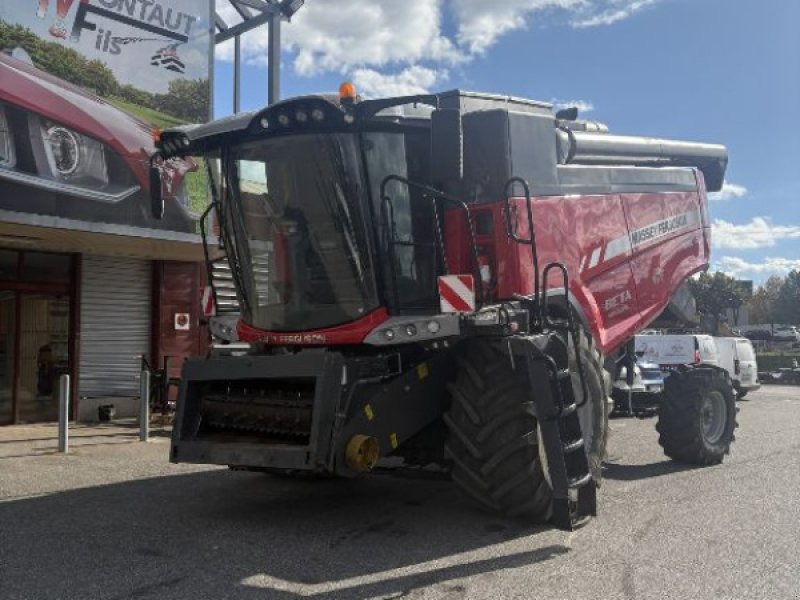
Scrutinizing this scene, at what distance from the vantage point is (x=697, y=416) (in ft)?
29.3

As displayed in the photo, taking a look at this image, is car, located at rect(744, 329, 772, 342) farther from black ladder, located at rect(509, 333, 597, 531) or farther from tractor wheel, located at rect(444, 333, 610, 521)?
tractor wheel, located at rect(444, 333, 610, 521)

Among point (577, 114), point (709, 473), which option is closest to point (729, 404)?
point (709, 473)

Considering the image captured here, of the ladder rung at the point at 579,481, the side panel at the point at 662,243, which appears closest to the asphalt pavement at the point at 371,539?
the ladder rung at the point at 579,481

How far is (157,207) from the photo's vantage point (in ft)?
23.0

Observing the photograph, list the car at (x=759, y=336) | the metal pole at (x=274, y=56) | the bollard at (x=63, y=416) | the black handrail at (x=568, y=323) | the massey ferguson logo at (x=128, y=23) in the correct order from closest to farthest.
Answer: the black handrail at (x=568, y=323)
the bollard at (x=63, y=416)
the massey ferguson logo at (x=128, y=23)
the metal pole at (x=274, y=56)
the car at (x=759, y=336)

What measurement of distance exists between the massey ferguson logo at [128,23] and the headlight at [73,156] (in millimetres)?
1967

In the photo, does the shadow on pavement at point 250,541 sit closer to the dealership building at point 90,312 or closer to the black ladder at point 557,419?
the black ladder at point 557,419

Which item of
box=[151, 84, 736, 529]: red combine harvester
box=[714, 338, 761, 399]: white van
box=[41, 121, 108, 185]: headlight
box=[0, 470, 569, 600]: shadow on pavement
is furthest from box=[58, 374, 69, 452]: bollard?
box=[714, 338, 761, 399]: white van

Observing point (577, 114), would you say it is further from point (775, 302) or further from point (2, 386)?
point (775, 302)

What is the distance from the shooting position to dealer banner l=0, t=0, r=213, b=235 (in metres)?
11.1

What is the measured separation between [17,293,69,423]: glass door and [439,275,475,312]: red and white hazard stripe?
A: 9972mm

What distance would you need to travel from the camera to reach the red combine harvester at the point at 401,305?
5.70 meters

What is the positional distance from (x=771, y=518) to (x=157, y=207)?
5.98 m

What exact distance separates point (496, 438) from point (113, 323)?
1041 cm
